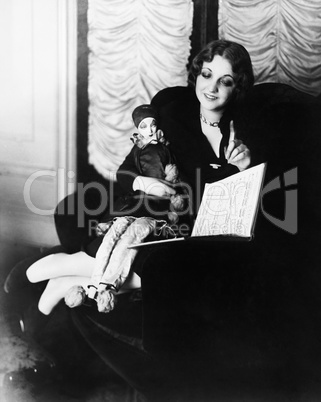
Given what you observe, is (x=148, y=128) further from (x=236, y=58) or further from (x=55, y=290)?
(x=55, y=290)

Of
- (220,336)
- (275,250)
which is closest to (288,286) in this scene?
(275,250)

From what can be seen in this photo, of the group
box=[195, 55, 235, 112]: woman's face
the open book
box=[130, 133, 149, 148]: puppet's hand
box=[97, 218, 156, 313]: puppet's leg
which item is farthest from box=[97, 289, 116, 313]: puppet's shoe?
box=[195, 55, 235, 112]: woman's face

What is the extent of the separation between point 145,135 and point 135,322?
0.80 meters

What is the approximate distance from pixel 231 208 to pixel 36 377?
1137 mm

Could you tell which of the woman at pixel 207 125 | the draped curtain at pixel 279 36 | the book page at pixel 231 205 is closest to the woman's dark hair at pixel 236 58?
the woman at pixel 207 125

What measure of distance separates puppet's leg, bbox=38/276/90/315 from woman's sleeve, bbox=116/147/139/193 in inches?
18.0

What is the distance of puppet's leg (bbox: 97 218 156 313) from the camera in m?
2.56

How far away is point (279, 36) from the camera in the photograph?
2912 millimetres

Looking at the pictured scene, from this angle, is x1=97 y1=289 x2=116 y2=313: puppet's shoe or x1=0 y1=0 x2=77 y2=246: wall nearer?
x1=97 y1=289 x2=116 y2=313: puppet's shoe

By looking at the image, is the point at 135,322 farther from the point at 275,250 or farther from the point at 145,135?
the point at 145,135

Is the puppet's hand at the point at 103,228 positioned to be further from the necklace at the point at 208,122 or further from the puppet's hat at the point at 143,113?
the necklace at the point at 208,122

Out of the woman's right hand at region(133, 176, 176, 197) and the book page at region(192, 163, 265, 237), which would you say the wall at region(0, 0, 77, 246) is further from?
the book page at region(192, 163, 265, 237)

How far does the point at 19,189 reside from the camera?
120 inches

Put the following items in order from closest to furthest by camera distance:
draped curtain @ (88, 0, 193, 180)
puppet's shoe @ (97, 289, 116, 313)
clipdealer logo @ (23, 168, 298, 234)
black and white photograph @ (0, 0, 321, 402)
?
black and white photograph @ (0, 0, 321, 402), puppet's shoe @ (97, 289, 116, 313), clipdealer logo @ (23, 168, 298, 234), draped curtain @ (88, 0, 193, 180)
